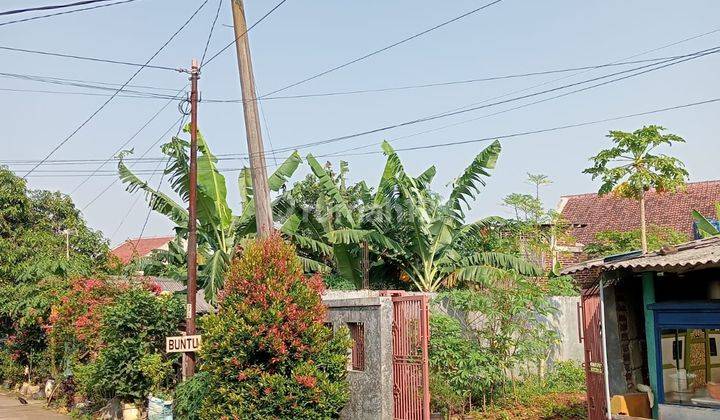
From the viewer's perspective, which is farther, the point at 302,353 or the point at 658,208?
the point at 658,208

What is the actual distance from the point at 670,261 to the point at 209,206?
11428mm

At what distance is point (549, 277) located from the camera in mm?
18750

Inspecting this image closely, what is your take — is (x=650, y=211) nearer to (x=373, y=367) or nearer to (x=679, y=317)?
(x=373, y=367)

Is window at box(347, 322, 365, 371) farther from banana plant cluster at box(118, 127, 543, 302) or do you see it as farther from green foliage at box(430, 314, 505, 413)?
banana plant cluster at box(118, 127, 543, 302)

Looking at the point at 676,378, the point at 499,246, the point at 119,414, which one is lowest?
the point at 119,414

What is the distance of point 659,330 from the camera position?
376 inches

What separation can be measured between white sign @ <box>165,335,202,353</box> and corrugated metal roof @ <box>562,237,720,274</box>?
22.4ft

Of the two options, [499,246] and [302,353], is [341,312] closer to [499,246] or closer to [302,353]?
[302,353]

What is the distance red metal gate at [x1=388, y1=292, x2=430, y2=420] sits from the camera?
10.9 metres

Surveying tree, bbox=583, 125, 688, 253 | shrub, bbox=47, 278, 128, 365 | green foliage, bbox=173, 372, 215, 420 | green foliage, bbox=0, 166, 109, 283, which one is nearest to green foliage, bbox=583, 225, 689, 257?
tree, bbox=583, 125, 688, 253

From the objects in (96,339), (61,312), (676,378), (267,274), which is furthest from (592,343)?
(61,312)

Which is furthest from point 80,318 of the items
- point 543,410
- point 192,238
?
point 543,410

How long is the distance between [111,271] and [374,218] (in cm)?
666

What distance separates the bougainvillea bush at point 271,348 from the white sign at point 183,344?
4.99ft
